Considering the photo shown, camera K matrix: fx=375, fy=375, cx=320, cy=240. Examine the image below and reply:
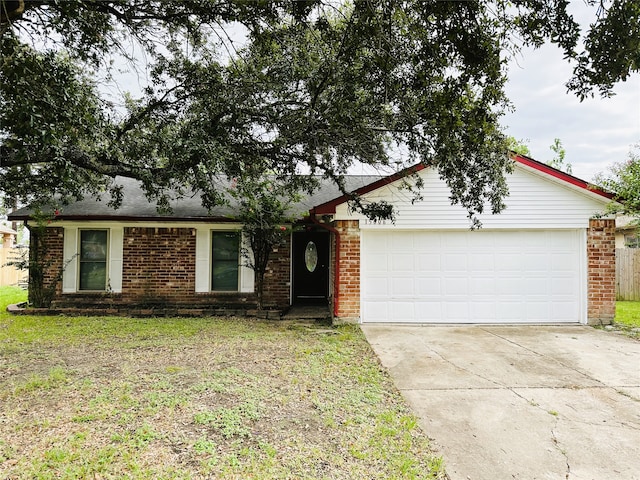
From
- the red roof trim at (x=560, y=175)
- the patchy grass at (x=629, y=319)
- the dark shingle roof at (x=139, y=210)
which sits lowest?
the patchy grass at (x=629, y=319)

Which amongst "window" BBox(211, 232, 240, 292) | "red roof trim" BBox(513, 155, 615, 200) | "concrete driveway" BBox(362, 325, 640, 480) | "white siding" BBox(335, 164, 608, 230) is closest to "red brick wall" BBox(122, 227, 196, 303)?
"window" BBox(211, 232, 240, 292)

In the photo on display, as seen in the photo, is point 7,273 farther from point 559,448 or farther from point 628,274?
point 628,274

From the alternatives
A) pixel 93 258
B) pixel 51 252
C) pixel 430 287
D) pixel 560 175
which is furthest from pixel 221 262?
pixel 560 175

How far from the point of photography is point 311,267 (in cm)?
1188

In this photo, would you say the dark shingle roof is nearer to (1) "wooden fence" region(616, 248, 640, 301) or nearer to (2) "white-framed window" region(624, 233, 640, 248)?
(1) "wooden fence" region(616, 248, 640, 301)

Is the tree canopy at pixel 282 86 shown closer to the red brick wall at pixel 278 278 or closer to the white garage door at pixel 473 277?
the white garage door at pixel 473 277

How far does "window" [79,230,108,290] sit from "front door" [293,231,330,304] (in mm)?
5336

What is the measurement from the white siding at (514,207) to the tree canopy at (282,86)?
123 centimetres

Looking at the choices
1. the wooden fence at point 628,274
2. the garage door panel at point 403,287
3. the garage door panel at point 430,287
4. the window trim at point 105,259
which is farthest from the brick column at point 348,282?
the wooden fence at point 628,274

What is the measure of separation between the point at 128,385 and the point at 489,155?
246 inches

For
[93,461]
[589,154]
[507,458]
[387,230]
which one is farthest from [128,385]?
[589,154]

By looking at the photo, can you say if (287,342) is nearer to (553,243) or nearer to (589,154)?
(553,243)

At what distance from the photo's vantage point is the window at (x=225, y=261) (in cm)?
1002

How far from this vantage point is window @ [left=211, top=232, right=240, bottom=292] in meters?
10.0
